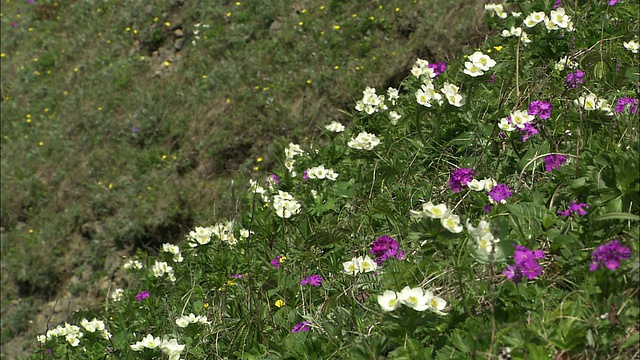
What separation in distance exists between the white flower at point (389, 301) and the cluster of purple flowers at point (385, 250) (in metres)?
0.64

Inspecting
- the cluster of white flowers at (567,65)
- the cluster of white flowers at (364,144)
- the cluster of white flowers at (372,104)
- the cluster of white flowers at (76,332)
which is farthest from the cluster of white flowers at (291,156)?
the cluster of white flowers at (567,65)

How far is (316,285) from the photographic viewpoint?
3221 millimetres

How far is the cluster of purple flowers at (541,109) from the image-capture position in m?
3.37

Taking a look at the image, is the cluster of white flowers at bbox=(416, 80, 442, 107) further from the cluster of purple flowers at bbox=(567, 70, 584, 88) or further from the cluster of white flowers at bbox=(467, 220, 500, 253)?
the cluster of white flowers at bbox=(467, 220, 500, 253)

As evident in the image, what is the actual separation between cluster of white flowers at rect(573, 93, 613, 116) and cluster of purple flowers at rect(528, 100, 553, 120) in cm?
17

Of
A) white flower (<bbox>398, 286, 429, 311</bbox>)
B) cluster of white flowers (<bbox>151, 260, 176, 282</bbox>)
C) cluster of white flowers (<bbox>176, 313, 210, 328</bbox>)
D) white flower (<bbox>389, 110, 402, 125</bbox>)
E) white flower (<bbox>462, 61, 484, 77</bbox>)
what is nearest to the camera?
white flower (<bbox>398, 286, 429, 311</bbox>)

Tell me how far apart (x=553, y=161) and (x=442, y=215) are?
3.11 ft

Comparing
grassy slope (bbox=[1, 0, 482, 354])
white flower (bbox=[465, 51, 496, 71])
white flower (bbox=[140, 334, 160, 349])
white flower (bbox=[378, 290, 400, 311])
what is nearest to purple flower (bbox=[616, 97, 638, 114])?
white flower (bbox=[465, 51, 496, 71])

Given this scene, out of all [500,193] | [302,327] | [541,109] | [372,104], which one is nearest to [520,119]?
[541,109]

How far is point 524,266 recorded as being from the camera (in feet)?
7.60

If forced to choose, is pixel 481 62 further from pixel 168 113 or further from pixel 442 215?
pixel 168 113

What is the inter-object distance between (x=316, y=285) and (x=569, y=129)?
5.25 feet

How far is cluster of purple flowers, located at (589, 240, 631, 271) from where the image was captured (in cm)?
213

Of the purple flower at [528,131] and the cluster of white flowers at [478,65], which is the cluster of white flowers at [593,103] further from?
the cluster of white flowers at [478,65]
